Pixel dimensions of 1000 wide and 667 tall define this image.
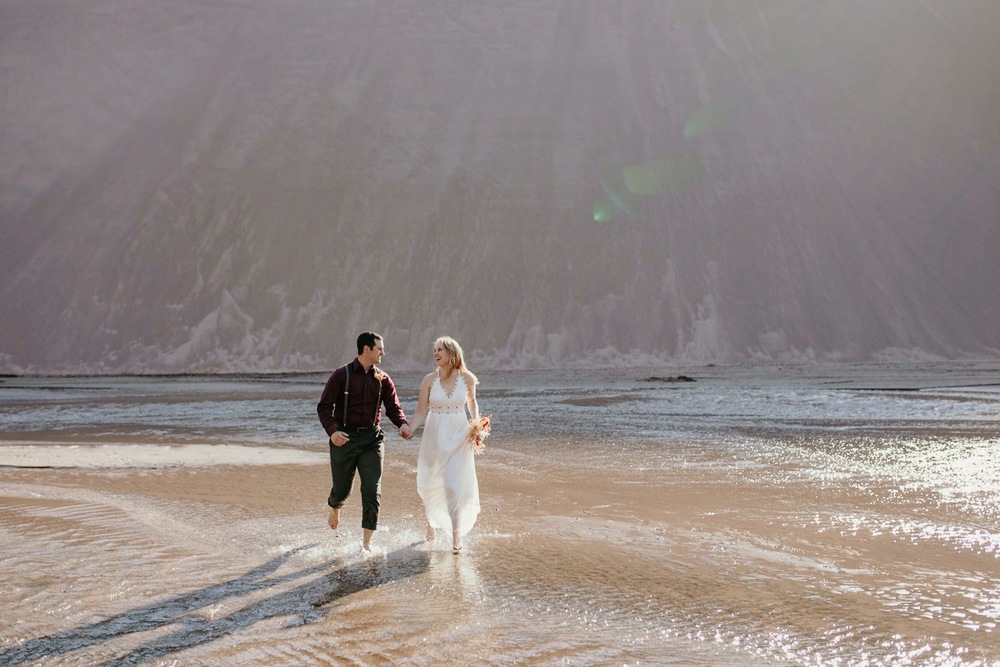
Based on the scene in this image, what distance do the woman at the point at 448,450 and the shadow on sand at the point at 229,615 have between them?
32 centimetres

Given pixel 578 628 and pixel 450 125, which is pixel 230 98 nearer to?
pixel 450 125

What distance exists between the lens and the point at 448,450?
546 centimetres

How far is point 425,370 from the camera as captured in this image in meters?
27.9

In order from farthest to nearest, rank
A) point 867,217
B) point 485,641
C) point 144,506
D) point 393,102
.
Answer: point 393,102 → point 867,217 → point 144,506 → point 485,641

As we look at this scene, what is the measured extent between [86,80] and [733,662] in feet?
133

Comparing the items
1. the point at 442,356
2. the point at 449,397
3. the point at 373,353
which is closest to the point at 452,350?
the point at 442,356

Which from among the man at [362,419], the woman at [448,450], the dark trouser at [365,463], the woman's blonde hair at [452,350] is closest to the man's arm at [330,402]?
the man at [362,419]

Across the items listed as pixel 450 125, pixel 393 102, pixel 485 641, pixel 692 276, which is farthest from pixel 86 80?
pixel 485 641

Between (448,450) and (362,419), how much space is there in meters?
0.54

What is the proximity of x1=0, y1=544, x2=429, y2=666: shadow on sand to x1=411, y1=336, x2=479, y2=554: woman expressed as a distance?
0.32 m

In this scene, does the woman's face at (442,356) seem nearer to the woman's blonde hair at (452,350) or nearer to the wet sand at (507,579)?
the woman's blonde hair at (452,350)

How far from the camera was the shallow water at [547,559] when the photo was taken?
12.2 feet

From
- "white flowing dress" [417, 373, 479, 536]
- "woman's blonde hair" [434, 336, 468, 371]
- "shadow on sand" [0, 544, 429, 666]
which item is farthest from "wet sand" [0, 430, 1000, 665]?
"woman's blonde hair" [434, 336, 468, 371]

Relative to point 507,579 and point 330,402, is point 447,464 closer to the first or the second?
point 330,402
